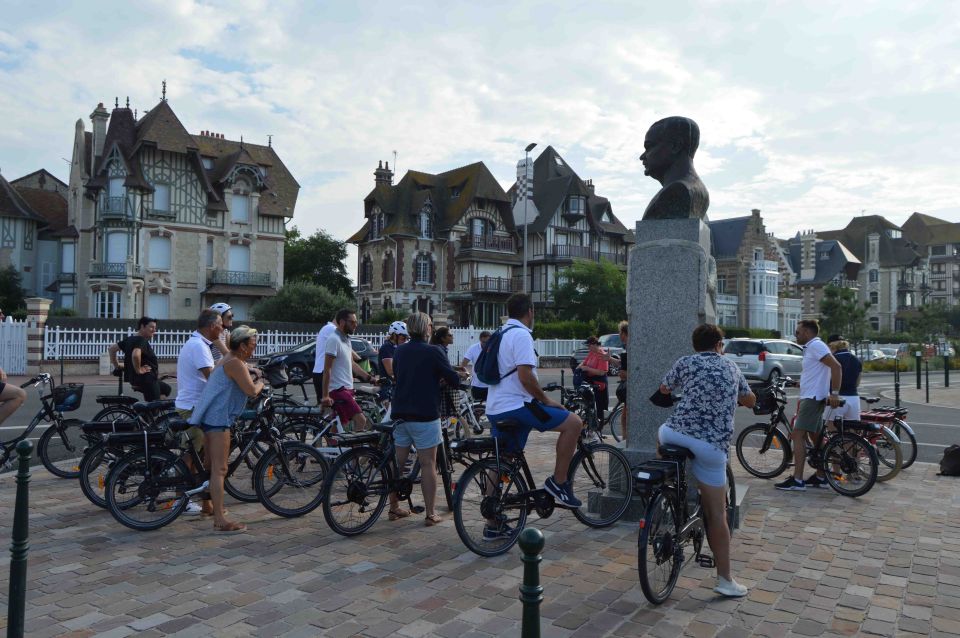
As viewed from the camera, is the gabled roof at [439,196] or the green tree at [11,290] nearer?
the green tree at [11,290]

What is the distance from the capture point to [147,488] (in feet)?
20.3

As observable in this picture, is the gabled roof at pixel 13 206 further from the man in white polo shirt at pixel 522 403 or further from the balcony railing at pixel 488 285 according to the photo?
the man in white polo shirt at pixel 522 403

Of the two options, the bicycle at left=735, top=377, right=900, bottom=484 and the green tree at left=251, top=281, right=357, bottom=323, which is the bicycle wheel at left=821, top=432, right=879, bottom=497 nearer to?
the bicycle at left=735, top=377, right=900, bottom=484

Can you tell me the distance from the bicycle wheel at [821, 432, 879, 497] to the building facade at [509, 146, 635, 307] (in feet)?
141

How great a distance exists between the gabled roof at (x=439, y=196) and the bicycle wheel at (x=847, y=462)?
40853 millimetres

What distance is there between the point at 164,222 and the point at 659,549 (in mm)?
39640

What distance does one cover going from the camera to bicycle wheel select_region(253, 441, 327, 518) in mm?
6410

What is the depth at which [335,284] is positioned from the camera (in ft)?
191

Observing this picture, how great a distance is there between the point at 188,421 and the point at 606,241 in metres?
52.9

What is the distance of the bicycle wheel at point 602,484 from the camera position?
637 centimetres

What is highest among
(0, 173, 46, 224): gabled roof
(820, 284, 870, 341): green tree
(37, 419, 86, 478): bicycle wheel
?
(0, 173, 46, 224): gabled roof

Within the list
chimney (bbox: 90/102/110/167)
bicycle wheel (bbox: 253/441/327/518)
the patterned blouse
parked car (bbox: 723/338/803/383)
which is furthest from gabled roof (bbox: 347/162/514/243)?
the patterned blouse

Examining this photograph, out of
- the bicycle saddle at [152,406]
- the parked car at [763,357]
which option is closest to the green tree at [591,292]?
the parked car at [763,357]

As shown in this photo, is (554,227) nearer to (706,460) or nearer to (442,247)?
(442,247)
